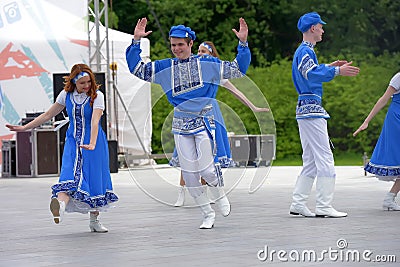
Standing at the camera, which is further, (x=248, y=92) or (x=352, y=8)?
(x=352, y=8)

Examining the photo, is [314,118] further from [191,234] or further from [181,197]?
[181,197]

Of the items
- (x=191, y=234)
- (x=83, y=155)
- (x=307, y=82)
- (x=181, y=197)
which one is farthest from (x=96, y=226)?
(x=181, y=197)

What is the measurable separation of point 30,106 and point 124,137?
100.0 inches

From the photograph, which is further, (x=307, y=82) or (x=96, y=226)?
(x=307, y=82)

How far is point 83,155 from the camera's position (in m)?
9.23

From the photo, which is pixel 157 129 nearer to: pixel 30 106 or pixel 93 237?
pixel 30 106

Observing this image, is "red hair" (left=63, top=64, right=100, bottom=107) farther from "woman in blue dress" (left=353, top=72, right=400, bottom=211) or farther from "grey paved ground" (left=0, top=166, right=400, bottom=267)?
"woman in blue dress" (left=353, top=72, right=400, bottom=211)

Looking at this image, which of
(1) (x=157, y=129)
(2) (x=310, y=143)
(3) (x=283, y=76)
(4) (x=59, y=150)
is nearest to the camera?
(2) (x=310, y=143)

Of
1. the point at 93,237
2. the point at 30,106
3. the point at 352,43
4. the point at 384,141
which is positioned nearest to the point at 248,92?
the point at 384,141

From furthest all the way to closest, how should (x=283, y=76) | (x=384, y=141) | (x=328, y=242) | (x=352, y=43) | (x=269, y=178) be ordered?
(x=352, y=43) → (x=283, y=76) → (x=269, y=178) → (x=384, y=141) → (x=328, y=242)

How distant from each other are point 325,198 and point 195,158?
162cm

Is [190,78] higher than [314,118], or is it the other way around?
[190,78]

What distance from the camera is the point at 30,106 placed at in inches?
852

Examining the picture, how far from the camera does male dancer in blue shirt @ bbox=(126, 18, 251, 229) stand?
30.2 ft
